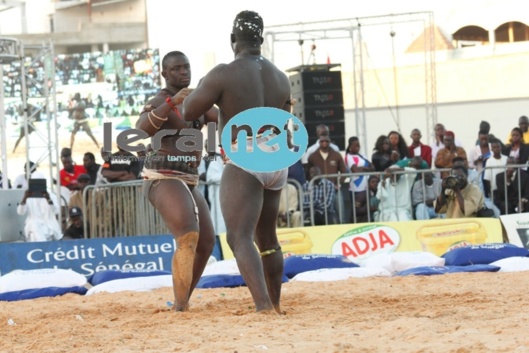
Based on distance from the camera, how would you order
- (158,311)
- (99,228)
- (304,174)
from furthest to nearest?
1. (304,174)
2. (99,228)
3. (158,311)

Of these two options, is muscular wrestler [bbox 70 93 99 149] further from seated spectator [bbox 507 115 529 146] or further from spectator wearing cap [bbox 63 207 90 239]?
seated spectator [bbox 507 115 529 146]

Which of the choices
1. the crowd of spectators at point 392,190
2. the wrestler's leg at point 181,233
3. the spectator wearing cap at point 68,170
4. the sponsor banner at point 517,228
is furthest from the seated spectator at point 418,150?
the wrestler's leg at point 181,233

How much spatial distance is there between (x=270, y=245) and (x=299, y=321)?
1009 mm

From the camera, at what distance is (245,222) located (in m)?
7.41

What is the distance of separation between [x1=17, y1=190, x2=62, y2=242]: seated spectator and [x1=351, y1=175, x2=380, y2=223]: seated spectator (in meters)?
4.42

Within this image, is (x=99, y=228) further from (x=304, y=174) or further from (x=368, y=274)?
(x=368, y=274)

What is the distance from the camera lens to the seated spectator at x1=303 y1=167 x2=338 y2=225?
15.5m

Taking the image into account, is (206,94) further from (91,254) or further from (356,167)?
(356,167)

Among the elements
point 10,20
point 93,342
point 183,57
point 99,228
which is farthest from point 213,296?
point 10,20

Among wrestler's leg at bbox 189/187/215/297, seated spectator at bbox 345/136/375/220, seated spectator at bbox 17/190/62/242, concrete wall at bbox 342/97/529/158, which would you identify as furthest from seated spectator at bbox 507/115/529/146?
wrestler's leg at bbox 189/187/215/297

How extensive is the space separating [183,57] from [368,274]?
4.37 meters

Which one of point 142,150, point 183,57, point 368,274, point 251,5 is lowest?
point 368,274

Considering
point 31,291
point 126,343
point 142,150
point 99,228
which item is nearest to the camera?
point 126,343

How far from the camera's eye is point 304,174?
658 inches
